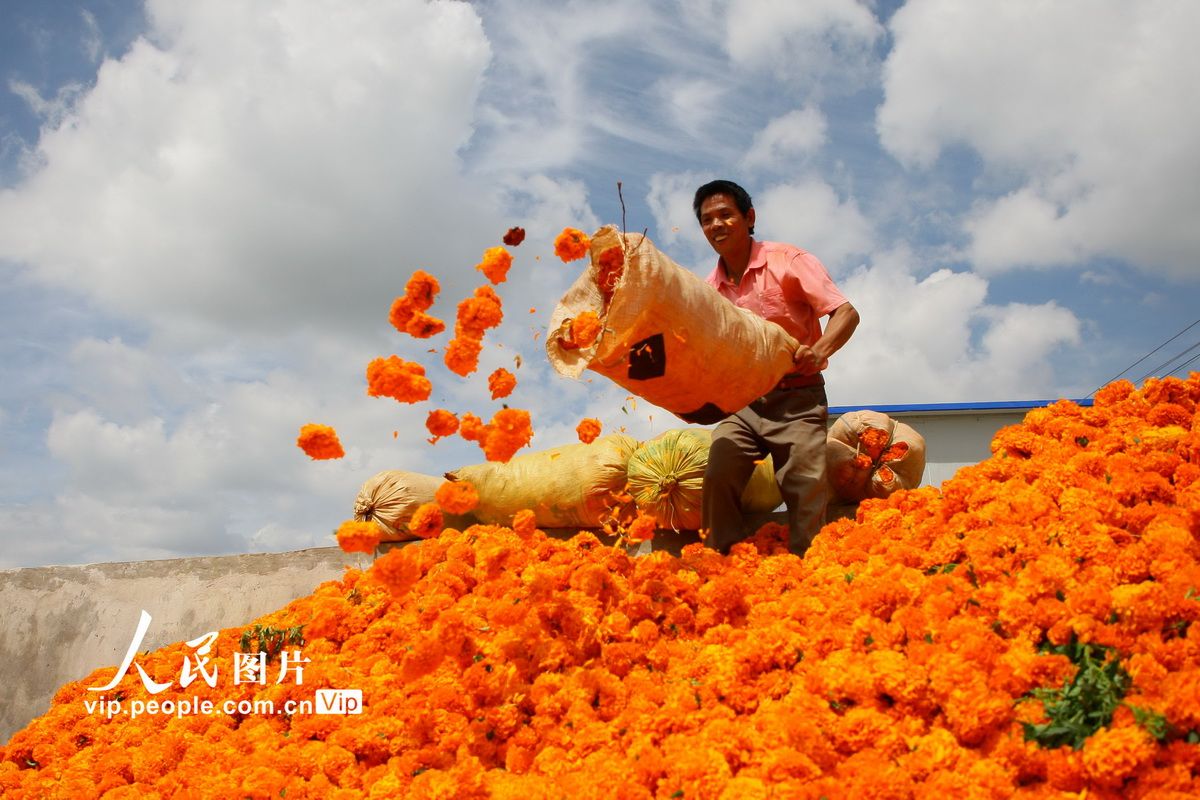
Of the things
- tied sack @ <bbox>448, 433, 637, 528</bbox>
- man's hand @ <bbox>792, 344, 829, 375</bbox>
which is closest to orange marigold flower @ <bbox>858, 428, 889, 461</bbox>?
man's hand @ <bbox>792, 344, 829, 375</bbox>

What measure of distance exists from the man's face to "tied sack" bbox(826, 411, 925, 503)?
132 centimetres

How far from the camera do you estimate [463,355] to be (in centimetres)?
362

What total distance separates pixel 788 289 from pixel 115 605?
194 inches

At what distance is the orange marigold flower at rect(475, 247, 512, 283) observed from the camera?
3.84 meters

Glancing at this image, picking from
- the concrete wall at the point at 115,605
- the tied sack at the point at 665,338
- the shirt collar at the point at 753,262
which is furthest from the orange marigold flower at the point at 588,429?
the concrete wall at the point at 115,605

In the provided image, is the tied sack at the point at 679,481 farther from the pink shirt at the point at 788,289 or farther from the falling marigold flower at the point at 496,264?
the falling marigold flower at the point at 496,264

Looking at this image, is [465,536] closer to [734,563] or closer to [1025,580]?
[734,563]

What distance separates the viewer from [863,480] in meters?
4.91

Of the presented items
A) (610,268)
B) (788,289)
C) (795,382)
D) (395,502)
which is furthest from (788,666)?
(395,502)

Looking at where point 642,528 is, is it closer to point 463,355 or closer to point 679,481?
point 679,481

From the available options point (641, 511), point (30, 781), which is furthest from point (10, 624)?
point (641, 511)

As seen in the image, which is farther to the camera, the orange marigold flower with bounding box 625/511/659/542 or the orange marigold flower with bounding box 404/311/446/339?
the orange marigold flower with bounding box 625/511/659/542

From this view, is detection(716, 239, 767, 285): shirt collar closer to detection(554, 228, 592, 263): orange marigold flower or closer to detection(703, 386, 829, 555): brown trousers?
detection(703, 386, 829, 555): brown trousers

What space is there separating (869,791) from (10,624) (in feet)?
19.3
